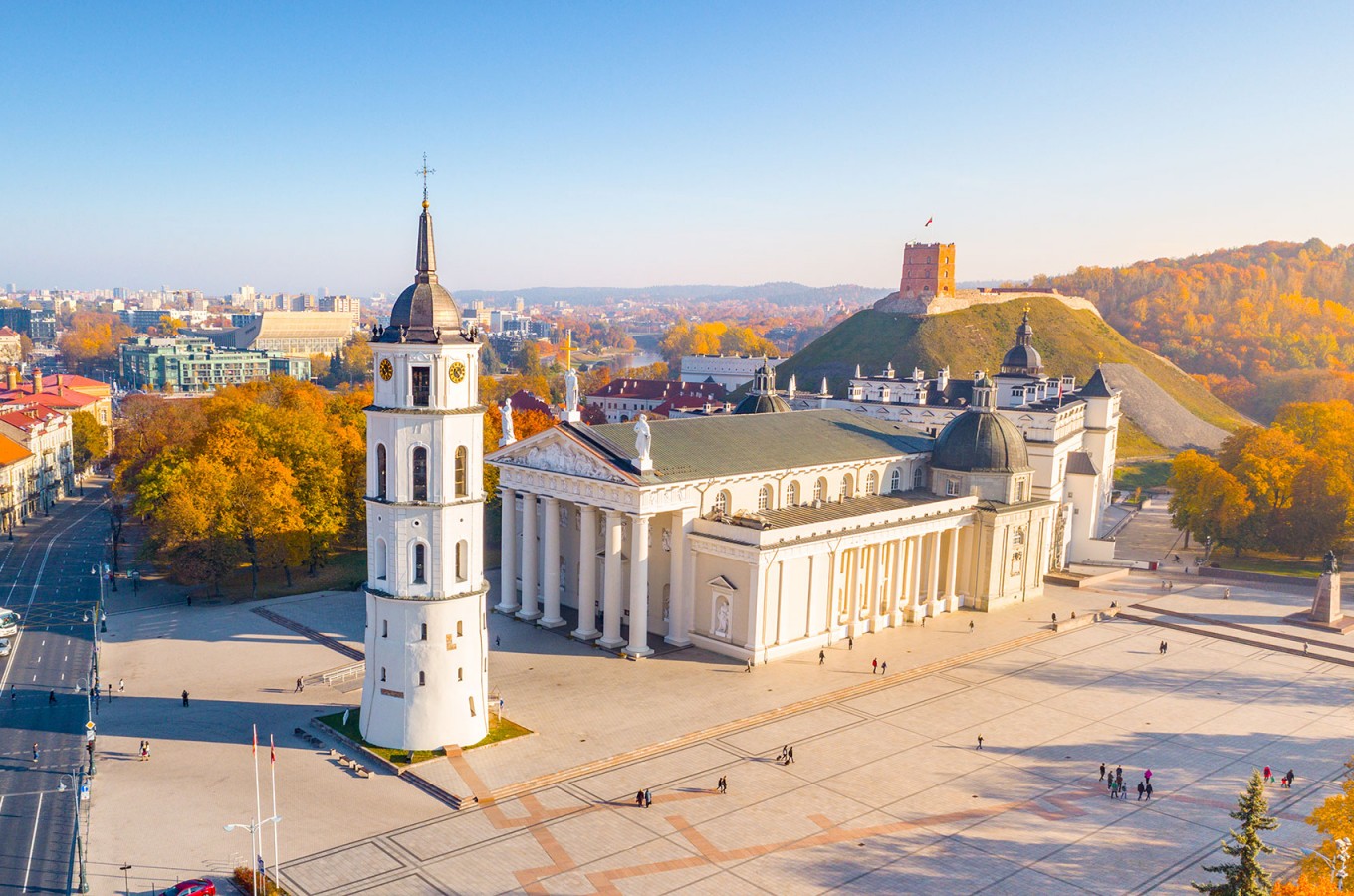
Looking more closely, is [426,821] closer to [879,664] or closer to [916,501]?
[879,664]

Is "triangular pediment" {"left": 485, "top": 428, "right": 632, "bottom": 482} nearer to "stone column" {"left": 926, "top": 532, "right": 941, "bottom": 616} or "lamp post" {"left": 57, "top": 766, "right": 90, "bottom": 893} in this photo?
"stone column" {"left": 926, "top": 532, "right": 941, "bottom": 616}

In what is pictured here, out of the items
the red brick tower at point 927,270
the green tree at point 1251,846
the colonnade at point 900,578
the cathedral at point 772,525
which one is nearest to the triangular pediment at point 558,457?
the cathedral at point 772,525

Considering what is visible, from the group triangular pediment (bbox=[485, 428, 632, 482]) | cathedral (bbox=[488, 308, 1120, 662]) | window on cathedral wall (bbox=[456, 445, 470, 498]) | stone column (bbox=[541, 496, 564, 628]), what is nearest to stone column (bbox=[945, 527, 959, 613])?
cathedral (bbox=[488, 308, 1120, 662])

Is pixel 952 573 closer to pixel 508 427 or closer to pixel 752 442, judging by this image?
pixel 752 442

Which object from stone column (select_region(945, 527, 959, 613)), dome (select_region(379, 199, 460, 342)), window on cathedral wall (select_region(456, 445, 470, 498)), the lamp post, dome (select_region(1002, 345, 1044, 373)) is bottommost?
the lamp post

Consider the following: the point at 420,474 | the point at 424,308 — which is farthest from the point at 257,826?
the point at 424,308

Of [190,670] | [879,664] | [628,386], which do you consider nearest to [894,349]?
[628,386]

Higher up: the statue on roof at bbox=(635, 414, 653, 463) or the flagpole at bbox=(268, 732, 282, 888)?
the statue on roof at bbox=(635, 414, 653, 463)
